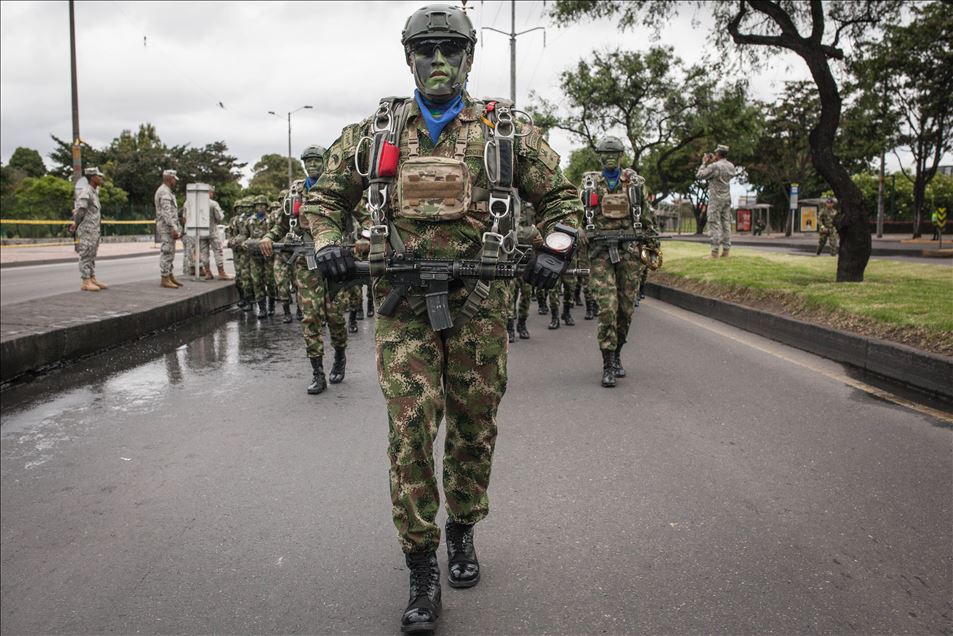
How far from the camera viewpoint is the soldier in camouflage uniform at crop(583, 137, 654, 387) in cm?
721

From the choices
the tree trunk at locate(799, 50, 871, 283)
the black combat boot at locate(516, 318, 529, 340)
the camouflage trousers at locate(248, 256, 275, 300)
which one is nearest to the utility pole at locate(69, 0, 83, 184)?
the camouflage trousers at locate(248, 256, 275, 300)

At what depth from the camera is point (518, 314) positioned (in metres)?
10.3

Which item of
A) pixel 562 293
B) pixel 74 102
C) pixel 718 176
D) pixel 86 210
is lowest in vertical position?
pixel 562 293

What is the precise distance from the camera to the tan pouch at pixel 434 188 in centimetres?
314

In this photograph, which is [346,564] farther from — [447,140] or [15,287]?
[15,287]

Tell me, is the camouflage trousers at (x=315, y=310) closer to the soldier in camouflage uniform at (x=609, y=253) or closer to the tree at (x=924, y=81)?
the soldier in camouflage uniform at (x=609, y=253)

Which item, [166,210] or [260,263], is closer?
[260,263]

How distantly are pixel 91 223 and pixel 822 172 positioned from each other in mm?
11202

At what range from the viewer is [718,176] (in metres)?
16.5

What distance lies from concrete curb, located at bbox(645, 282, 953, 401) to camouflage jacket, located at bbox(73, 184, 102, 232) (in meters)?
9.58

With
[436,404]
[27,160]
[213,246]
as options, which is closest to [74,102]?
[213,246]

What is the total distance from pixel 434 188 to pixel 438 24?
66 centimetres

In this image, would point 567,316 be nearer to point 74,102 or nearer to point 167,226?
point 167,226

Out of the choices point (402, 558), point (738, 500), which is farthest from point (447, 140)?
point (738, 500)
